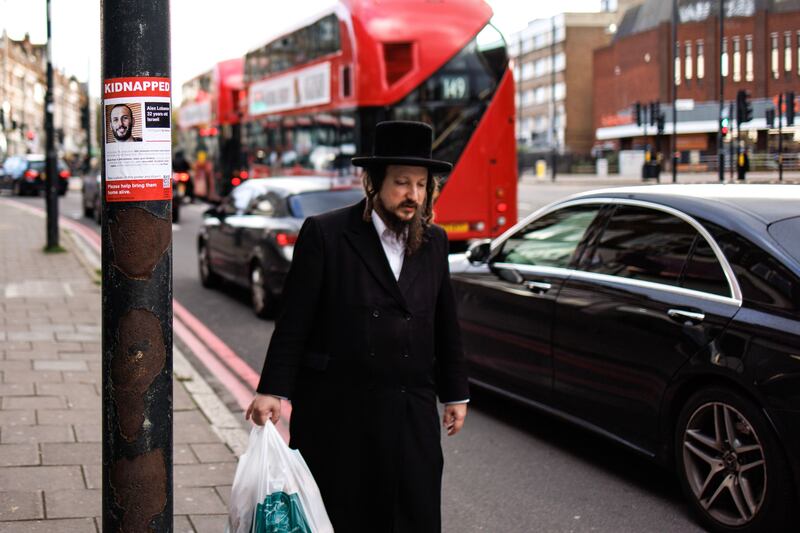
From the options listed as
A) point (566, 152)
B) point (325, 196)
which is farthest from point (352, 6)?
point (566, 152)

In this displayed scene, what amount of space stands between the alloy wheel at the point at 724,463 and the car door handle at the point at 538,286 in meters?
1.48

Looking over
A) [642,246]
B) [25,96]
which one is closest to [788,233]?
[642,246]

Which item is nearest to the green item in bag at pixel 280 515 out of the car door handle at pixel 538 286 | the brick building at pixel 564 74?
the car door handle at pixel 538 286

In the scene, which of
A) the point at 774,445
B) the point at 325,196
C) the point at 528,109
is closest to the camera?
the point at 774,445

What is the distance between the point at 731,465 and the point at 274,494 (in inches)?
98.9

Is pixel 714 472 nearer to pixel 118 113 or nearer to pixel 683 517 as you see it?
pixel 683 517

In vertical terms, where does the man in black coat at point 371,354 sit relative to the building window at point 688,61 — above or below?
below

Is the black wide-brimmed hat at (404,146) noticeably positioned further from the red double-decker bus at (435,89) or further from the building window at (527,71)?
the building window at (527,71)

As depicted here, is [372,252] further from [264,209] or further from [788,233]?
[264,209]

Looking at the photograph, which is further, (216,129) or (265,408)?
(216,129)

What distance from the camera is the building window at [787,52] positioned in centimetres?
5866

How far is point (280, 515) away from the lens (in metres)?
2.93

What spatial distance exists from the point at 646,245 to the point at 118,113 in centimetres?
328

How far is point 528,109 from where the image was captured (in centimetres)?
11275
